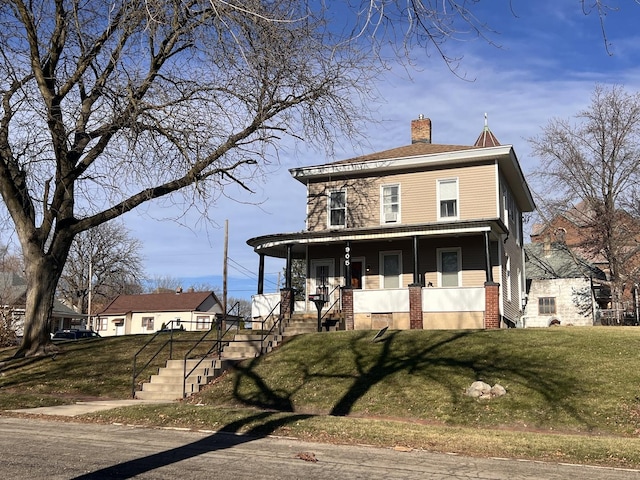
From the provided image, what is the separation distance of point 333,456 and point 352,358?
805 cm

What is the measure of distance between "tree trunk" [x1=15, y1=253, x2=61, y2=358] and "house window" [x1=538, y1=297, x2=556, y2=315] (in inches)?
1214

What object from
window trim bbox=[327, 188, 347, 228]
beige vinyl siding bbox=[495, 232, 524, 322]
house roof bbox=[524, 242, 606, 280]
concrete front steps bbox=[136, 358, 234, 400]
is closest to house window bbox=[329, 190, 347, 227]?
window trim bbox=[327, 188, 347, 228]

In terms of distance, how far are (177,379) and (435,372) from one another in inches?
261

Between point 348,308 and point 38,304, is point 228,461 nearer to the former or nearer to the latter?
point 38,304

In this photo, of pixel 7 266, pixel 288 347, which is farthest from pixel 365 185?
pixel 7 266

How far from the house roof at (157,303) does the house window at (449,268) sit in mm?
46133

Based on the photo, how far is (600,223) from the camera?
38.8 meters

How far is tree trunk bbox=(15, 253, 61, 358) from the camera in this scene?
1856 cm

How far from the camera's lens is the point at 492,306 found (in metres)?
20.2

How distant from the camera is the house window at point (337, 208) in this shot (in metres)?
25.1

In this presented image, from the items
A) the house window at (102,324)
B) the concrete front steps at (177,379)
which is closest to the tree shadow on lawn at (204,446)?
the concrete front steps at (177,379)

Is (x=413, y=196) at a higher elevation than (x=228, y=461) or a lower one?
higher

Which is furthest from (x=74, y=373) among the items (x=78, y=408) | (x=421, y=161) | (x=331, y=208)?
(x=421, y=161)

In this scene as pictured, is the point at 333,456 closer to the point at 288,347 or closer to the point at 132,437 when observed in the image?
the point at 132,437
